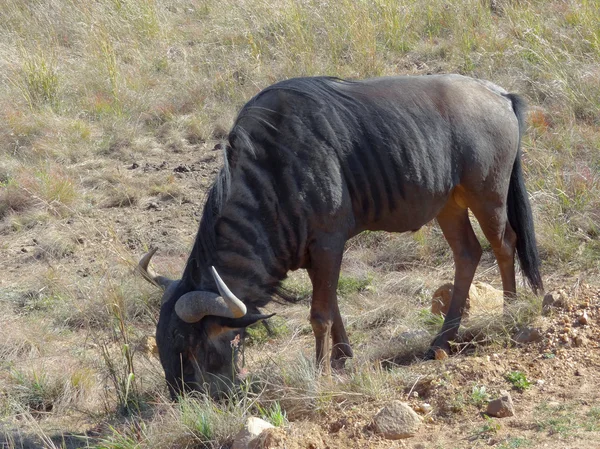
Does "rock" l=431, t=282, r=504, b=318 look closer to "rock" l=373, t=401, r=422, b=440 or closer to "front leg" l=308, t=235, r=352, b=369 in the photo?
"front leg" l=308, t=235, r=352, b=369

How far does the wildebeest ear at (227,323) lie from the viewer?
180 inches

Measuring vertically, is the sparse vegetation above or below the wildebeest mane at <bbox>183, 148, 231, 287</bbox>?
below

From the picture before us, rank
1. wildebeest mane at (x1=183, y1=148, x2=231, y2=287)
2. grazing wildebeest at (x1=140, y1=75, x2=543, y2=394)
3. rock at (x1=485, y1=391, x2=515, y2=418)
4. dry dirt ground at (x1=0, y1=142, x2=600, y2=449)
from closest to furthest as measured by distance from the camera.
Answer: dry dirt ground at (x1=0, y1=142, x2=600, y2=449)
rock at (x1=485, y1=391, x2=515, y2=418)
grazing wildebeest at (x1=140, y1=75, x2=543, y2=394)
wildebeest mane at (x1=183, y1=148, x2=231, y2=287)

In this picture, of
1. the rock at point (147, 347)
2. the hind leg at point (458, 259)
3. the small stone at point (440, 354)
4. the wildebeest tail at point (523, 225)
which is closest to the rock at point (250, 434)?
the small stone at point (440, 354)

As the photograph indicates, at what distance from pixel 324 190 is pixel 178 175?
4227mm

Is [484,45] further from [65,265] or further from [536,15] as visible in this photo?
[65,265]

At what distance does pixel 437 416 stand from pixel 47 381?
2.63 m

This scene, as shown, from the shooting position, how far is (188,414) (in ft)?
13.6

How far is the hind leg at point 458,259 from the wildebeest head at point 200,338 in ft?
4.57

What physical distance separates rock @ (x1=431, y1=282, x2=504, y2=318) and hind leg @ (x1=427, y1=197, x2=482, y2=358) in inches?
5.9

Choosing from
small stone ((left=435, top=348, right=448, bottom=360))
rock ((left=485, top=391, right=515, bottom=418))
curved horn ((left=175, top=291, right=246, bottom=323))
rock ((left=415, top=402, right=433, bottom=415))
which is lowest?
small stone ((left=435, top=348, right=448, bottom=360))

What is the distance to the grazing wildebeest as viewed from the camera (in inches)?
186

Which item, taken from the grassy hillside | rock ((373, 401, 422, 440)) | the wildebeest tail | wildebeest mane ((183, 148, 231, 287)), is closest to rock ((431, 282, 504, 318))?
the grassy hillside

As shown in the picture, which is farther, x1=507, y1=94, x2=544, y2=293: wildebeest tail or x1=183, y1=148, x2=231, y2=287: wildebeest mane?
x1=507, y1=94, x2=544, y2=293: wildebeest tail
